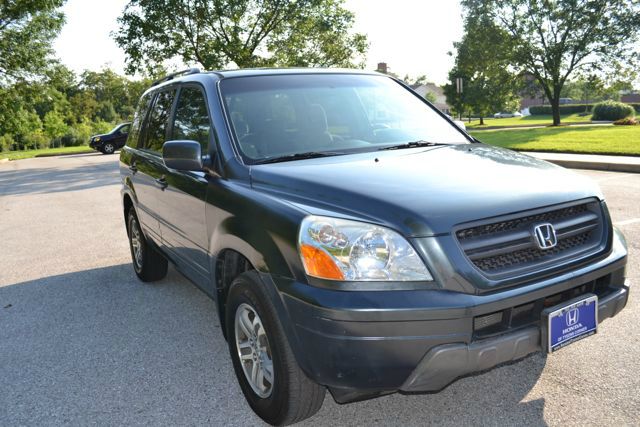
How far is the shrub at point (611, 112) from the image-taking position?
43.8 m

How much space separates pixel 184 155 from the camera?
3.30 meters

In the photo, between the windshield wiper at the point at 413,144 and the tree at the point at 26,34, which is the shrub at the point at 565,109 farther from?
the windshield wiper at the point at 413,144

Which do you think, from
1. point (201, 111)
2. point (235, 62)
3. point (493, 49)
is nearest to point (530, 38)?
point (493, 49)

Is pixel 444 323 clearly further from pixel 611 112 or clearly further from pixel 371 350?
pixel 611 112

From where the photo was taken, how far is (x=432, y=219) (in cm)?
239

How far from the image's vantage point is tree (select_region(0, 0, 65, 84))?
35.4m

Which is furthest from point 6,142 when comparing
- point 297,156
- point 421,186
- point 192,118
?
point 421,186

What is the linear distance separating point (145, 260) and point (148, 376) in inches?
81.9

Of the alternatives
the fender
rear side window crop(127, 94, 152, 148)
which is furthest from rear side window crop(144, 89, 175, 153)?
the fender

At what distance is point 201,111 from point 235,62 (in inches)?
985

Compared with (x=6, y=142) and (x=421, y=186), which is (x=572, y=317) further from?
(x=6, y=142)

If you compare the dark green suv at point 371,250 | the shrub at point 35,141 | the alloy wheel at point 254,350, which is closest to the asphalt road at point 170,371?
the alloy wheel at point 254,350

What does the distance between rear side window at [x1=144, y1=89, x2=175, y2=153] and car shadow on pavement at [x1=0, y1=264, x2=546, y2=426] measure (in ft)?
4.58

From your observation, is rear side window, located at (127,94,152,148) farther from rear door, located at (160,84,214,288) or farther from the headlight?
the headlight
